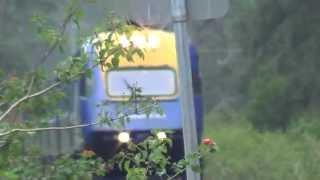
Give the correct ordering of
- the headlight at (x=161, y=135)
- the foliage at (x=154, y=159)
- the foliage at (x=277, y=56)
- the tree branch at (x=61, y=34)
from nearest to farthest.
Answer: the foliage at (x=154, y=159) < the headlight at (x=161, y=135) < the tree branch at (x=61, y=34) < the foliage at (x=277, y=56)

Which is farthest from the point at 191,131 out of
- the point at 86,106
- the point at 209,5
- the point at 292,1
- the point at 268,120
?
the point at 268,120

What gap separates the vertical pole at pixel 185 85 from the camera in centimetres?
497

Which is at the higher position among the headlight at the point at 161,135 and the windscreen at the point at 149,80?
the windscreen at the point at 149,80

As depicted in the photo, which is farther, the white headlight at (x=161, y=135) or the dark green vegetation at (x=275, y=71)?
the dark green vegetation at (x=275, y=71)

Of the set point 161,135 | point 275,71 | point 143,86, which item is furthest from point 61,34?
point 275,71

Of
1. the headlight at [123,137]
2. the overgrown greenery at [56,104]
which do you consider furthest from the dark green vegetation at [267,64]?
the overgrown greenery at [56,104]

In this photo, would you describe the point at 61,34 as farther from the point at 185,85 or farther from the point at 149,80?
the point at 149,80

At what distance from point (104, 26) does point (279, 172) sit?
10.6 meters

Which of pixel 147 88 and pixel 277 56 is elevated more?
pixel 277 56

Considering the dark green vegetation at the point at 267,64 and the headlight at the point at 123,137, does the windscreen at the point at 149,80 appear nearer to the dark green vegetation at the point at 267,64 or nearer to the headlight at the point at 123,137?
the headlight at the point at 123,137

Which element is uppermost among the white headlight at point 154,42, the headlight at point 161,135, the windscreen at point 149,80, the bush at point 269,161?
the white headlight at point 154,42

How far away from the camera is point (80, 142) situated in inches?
626

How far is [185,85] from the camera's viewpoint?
4980 millimetres

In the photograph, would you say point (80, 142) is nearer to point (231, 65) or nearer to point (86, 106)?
point (86, 106)
